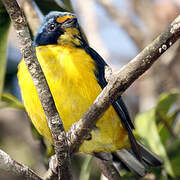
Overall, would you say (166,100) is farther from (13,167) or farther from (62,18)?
(13,167)

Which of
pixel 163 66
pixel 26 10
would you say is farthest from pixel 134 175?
pixel 163 66

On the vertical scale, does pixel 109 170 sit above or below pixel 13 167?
below

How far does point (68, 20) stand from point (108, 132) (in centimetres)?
88

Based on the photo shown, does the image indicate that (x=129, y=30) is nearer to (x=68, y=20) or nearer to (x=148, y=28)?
(x=148, y=28)

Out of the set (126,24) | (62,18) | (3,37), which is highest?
(62,18)

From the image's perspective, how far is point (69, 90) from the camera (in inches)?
126

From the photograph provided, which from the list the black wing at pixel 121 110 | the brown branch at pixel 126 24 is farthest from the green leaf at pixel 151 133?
the brown branch at pixel 126 24

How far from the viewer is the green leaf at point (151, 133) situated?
3.35 m

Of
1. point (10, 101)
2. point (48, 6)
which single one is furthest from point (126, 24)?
point (10, 101)

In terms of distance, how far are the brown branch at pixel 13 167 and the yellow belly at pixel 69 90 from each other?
0.80 meters

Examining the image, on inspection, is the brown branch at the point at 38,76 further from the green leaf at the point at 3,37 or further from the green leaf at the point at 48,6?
the green leaf at the point at 48,6

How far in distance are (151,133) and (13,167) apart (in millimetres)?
1354

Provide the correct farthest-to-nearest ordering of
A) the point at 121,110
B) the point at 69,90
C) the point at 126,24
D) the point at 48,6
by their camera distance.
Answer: the point at 126,24 → the point at 48,6 → the point at 121,110 → the point at 69,90

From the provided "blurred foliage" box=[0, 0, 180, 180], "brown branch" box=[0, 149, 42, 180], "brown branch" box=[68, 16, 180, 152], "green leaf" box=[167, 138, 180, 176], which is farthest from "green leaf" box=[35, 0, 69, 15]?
"brown branch" box=[0, 149, 42, 180]
